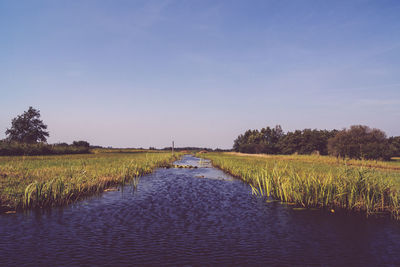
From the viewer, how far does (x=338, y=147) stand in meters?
56.2

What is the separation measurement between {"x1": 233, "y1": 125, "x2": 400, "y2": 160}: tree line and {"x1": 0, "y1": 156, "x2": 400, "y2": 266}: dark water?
1603 centimetres

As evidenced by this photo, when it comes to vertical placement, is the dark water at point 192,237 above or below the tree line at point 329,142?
below

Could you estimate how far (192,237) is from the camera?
877cm

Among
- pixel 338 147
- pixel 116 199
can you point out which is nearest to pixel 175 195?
pixel 116 199

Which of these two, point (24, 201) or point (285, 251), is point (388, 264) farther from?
point (24, 201)

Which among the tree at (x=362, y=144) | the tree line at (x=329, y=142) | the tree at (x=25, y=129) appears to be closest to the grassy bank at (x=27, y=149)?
the tree at (x=25, y=129)

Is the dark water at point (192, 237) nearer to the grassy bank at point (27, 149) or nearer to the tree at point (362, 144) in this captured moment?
the tree at point (362, 144)

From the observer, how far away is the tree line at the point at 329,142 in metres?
50.4

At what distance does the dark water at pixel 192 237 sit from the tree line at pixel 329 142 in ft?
52.6

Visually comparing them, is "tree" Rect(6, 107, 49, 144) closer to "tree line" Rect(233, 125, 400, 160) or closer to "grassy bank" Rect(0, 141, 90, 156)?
"grassy bank" Rect(0, 141, 90, 156)

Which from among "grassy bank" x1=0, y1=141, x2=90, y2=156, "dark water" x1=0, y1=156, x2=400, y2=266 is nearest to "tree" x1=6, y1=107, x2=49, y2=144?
"grassy bank" x1=0, y1=141, x2=90, y2=156

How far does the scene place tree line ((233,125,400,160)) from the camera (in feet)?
165

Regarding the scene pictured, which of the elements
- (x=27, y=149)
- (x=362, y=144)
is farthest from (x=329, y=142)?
(x=27, y=149)

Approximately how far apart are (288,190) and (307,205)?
4.42 ft
